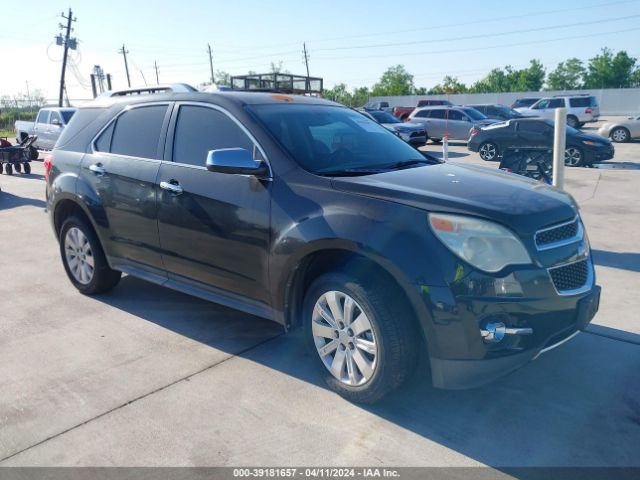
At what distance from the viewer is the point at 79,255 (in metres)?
5.40

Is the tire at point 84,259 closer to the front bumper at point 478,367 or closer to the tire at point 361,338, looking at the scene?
the tire at point 361,338

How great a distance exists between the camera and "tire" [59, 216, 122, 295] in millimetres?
5188

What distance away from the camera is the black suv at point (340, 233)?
9.74 feet

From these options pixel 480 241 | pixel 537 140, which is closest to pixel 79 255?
pixel 480 241

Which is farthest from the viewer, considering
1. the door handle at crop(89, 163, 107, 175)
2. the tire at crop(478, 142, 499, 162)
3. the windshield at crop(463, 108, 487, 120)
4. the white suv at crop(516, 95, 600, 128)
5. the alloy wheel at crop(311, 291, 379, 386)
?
the white suv at crop(516, 95, 600, 128)

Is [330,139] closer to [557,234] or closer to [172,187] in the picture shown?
[172,187]

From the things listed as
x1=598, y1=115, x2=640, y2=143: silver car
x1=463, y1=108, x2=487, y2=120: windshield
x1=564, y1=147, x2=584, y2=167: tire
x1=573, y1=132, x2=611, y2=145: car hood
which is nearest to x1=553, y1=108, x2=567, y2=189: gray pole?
x1=564, y1=147, x2=584, y2=167: tire

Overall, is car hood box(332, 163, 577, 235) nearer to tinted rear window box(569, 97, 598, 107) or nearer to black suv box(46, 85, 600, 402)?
black suv box(46, 85, 600, 402)

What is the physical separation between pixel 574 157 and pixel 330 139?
1322cm

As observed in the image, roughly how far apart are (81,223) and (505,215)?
152 inches

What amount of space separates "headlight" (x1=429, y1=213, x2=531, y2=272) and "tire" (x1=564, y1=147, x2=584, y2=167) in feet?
45.3

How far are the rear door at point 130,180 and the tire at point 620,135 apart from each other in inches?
849

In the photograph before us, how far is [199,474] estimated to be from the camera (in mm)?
2826

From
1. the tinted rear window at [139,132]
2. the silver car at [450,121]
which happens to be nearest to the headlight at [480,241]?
the tinted rear window at [139,132]
